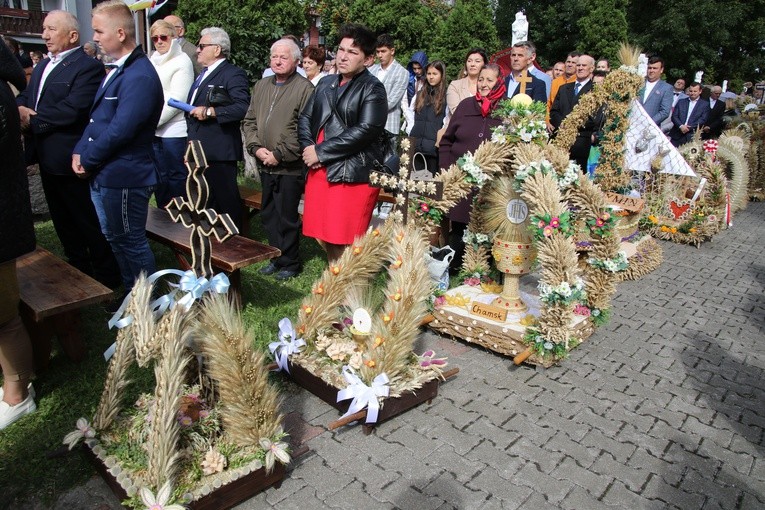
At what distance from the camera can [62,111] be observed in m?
4.25

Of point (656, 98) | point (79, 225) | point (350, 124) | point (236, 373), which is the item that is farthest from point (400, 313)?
point (656, 98)

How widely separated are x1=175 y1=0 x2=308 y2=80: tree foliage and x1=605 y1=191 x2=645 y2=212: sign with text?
221 inches

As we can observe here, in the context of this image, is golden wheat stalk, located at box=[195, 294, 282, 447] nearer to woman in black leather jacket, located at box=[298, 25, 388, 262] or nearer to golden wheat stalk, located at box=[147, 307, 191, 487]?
golden wheat stalk, located at box=[147, 307, 191, 487]

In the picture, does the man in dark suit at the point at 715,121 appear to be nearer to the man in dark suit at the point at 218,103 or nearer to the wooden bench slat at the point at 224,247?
the man in dark suit at the point at 218,103

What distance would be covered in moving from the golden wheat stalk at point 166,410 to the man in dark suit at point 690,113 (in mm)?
10562

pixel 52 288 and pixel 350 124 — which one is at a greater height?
pixel 350 124

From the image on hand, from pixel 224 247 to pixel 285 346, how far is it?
43.6 inches

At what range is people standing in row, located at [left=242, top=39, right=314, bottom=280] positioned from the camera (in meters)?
5.18

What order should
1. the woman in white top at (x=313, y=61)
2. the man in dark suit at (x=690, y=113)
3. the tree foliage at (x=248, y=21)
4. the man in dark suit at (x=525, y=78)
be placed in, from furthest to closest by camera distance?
the man in dark suit at (x=690, y=113)
the tree foliage at (x=248, y=21)
the woman in white top at (x=313, y=61)
the man in dark suit at (x=525, y=78)

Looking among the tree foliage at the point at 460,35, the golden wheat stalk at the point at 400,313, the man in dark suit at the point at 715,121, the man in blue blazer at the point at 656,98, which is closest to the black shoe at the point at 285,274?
the golden wheat stalk at the point at 400,313

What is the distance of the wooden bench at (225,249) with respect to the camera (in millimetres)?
4035

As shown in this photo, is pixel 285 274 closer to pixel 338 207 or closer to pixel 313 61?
pixel 338 207

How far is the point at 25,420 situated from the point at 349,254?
6.91 ft

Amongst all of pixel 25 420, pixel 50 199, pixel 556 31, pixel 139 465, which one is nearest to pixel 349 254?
pixel 139 465
